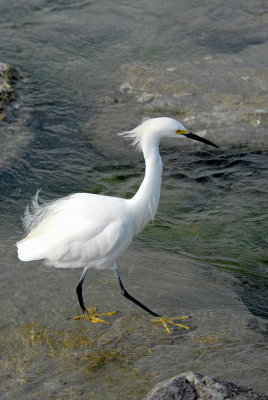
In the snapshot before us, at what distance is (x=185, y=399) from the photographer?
2.47 meters

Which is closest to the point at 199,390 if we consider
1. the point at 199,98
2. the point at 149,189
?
the point at 149,189

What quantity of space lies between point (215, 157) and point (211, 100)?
1200 mm

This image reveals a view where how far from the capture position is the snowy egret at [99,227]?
12.8ft

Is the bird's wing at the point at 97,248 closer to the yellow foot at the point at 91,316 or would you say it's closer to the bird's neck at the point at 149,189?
the bird's neck at the point at 149,189

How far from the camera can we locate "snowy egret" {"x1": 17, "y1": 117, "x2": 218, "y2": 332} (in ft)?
12.8

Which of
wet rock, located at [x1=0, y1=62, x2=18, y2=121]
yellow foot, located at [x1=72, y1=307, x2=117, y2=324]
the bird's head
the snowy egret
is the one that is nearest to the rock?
the snowy egret

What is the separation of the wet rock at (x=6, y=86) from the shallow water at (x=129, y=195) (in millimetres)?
141

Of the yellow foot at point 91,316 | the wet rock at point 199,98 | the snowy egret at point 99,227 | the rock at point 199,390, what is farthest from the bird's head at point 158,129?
the wet rock at point 199,98

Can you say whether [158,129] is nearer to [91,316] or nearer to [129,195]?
[91,316]

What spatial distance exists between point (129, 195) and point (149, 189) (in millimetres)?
1712

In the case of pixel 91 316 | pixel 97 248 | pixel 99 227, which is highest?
pixel 99 227

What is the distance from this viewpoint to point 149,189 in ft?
13.4

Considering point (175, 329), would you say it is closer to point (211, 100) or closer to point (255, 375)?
point (255, 375)

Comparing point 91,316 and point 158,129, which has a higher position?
point 158,129
